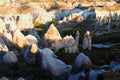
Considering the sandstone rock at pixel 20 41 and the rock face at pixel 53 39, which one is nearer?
the sandstone rock at pixel 20 41

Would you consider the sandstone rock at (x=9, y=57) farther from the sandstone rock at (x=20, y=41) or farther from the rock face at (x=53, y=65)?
the sandstone rock at (x=20, y=41)

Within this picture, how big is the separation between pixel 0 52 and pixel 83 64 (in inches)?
471

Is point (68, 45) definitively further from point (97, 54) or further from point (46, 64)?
point (46, 64)

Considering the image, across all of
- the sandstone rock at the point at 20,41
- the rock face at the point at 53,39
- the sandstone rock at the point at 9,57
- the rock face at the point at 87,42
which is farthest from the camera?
the rock face at the point at 53,39

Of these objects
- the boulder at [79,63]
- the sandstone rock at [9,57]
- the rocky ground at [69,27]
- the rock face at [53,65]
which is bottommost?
the rocky ground at [69,27]

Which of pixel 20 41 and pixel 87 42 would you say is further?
pixel 87 42

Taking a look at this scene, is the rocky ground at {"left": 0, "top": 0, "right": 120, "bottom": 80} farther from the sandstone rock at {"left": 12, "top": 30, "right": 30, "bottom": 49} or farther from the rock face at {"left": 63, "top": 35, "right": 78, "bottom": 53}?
the sandstone rock at {"left": 12, "top": 30, "right": 30, "bottom": 49}

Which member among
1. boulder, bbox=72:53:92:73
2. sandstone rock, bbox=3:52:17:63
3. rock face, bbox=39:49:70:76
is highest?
boulder, bbox=72:53:92:73

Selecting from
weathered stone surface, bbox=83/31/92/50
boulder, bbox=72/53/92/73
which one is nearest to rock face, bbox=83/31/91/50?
weathered stone surface, bbox=83/31/92/50

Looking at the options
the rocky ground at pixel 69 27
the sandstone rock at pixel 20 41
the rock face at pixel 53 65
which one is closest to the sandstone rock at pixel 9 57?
the rocky ground at pixel 69 27

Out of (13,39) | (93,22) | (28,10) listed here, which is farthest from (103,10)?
(13,39)

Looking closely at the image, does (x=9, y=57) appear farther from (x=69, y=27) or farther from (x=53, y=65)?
(x=69, y=27)

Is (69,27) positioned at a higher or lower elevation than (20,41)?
lower

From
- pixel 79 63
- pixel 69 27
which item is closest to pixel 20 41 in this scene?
pixel 79 63
